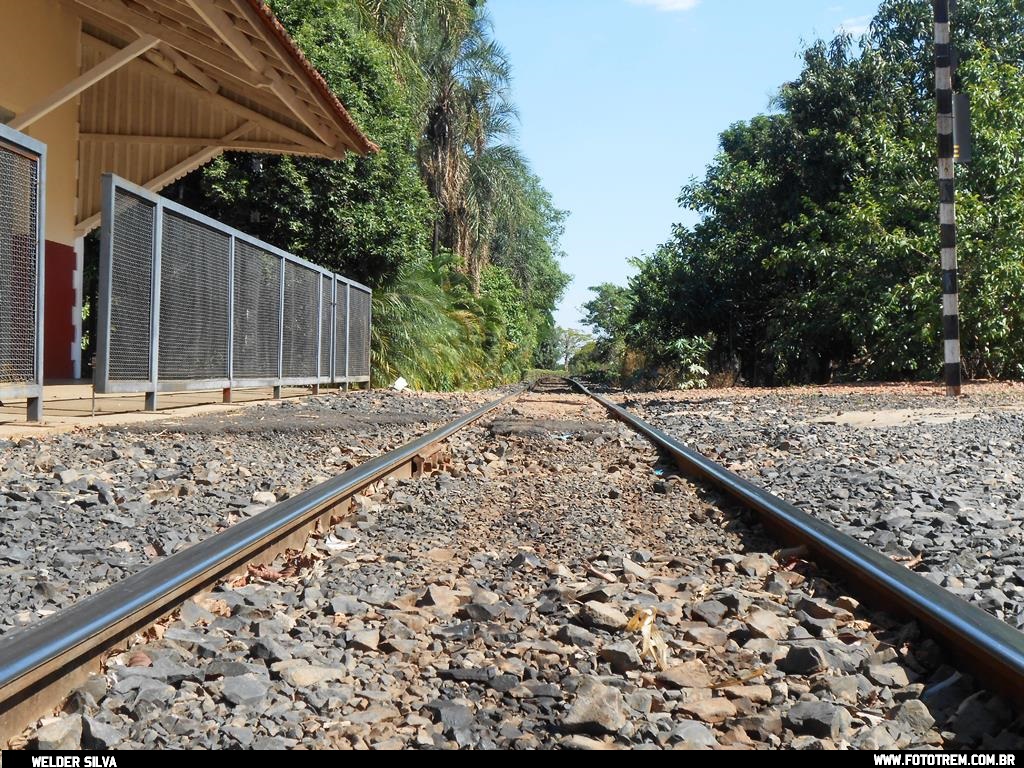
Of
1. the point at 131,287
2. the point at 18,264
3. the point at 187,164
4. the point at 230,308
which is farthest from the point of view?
the point at 187,164

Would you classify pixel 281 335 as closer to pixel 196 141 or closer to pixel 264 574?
pixel 196 141

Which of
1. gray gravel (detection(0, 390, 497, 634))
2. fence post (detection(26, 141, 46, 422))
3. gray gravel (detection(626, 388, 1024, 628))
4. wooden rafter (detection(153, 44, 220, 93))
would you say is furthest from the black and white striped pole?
fence post (detection(26, 141, 46, 422))

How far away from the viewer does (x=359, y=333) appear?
65.8 ft

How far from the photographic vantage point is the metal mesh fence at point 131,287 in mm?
8781

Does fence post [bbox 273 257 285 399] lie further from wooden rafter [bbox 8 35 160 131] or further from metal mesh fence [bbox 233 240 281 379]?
wooden rafter [bbox 8 35 160 131]

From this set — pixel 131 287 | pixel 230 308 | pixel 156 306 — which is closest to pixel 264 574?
pixel 131 287

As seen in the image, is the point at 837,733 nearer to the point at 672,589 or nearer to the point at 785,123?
the point at 672,589

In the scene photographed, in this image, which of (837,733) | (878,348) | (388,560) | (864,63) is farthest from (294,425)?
(864,63)

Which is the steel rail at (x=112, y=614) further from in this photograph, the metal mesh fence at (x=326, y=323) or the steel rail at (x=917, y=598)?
the metal mesh fence at (x=326, y=323)

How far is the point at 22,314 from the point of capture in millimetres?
7438

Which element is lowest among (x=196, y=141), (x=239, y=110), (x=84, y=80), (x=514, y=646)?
(x=514, y=646)

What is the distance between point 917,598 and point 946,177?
14.8 meters

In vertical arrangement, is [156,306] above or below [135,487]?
above
